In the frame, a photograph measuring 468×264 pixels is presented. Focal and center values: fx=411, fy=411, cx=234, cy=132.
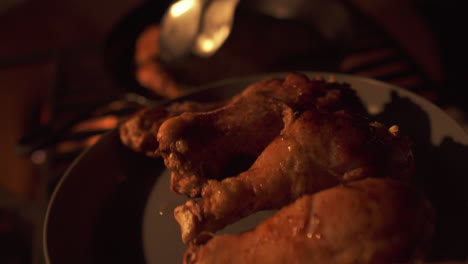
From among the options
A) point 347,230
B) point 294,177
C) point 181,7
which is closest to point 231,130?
point 294,177

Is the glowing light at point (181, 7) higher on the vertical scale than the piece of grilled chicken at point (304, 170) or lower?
higher

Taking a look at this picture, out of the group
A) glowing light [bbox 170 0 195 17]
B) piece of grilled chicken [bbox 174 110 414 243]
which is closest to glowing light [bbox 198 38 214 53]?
glowing light [bbox 170 0 195 17]

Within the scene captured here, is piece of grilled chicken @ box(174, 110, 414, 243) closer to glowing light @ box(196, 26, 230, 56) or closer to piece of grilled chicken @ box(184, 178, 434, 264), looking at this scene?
piece of grilled chicken @ box(184, 178, 434, 264)

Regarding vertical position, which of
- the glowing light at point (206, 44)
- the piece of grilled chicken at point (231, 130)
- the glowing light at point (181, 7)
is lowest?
the piece of grilled chicken at point (231, 130)

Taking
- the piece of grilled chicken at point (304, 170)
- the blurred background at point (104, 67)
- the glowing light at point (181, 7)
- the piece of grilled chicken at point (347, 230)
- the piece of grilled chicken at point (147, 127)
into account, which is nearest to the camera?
the piece of grilled chicken at point (347, 230)

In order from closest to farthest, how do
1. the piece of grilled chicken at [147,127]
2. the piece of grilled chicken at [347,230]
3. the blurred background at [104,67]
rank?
the piece of grilled chicken at [347,230] → the piece of grilled chicken at [147,127] → the blurred background at [104,67]

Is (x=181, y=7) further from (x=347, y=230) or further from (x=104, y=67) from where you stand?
(x=347, y=230)

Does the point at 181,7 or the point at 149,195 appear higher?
the point at 181,7

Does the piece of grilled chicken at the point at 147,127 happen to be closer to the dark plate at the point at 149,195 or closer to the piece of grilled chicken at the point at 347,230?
the dark plate at the point at 149,195

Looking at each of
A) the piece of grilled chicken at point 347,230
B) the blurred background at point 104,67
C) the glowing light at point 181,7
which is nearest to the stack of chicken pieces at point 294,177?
the piece of grilled chicken at point 347,230
